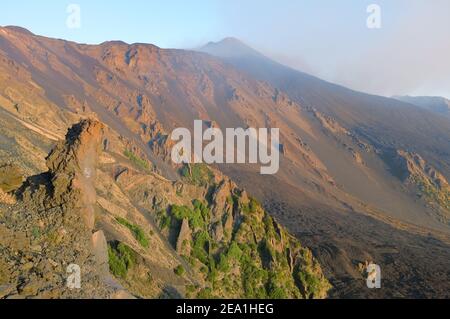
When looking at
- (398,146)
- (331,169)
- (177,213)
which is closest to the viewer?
(177,213)

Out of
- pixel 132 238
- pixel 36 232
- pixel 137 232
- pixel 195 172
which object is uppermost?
pixel 195 172

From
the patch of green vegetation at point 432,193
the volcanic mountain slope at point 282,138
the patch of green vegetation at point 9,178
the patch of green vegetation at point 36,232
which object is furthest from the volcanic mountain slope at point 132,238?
the patch of green vegetation at point 432,193

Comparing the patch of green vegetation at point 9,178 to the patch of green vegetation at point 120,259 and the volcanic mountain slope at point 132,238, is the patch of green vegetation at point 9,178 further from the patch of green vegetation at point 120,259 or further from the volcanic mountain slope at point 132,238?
the patch of green vegetation at point 120,259

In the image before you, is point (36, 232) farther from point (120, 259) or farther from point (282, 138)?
point (282, 138)

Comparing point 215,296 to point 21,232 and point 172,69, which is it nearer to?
point 21,232

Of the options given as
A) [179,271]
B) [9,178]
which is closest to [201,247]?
[179,271]

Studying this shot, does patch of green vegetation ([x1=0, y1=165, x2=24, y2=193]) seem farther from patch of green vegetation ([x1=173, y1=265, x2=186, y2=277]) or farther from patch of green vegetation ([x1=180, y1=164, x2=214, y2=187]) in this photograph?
patch of green vegetation ([x1=180, y1=164, x2=214, y2=187])

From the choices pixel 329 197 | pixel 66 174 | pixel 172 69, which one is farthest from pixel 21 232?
pixel 172 69
